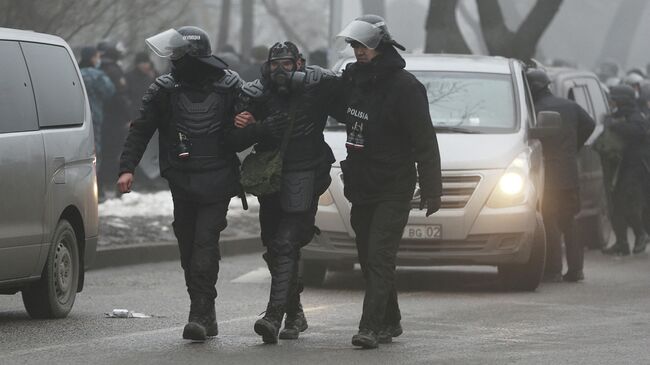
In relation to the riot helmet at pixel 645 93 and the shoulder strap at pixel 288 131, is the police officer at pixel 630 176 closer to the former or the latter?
the riot helmet at pixel 645 93

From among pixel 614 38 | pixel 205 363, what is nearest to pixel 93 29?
pixel 205 363

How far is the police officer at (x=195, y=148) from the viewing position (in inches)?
407

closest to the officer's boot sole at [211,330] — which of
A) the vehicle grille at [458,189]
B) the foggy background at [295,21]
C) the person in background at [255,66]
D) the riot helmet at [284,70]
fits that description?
the riot helmet at [284,70]

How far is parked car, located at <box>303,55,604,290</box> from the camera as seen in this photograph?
14008 millimetres

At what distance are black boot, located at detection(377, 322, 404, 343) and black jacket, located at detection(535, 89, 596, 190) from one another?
16.8 ft

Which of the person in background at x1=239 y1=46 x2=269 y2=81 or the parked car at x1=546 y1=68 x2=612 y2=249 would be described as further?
the person in background at x1=239 y1=46 x2=269 y2=81

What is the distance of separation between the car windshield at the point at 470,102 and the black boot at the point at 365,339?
4.73 metres

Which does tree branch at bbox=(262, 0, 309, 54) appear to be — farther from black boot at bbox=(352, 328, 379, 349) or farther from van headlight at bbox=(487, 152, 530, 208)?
black boot at bbox=(352, 328, 379, 349)

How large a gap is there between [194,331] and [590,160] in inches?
364

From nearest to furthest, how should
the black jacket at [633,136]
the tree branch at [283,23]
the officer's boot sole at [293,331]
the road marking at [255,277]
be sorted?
the officer's boot sole at [293,331] → the road marking at [255,277] → the black jacket at [633,136] → the tree branch at [283,23]

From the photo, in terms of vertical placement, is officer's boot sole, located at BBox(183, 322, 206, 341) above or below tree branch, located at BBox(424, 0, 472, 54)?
above

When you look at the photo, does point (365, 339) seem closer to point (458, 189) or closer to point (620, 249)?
point (458, 189)

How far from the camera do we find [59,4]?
1983 centimetres

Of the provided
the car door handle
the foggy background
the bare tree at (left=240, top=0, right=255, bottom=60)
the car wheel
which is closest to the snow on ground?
the foggy background
